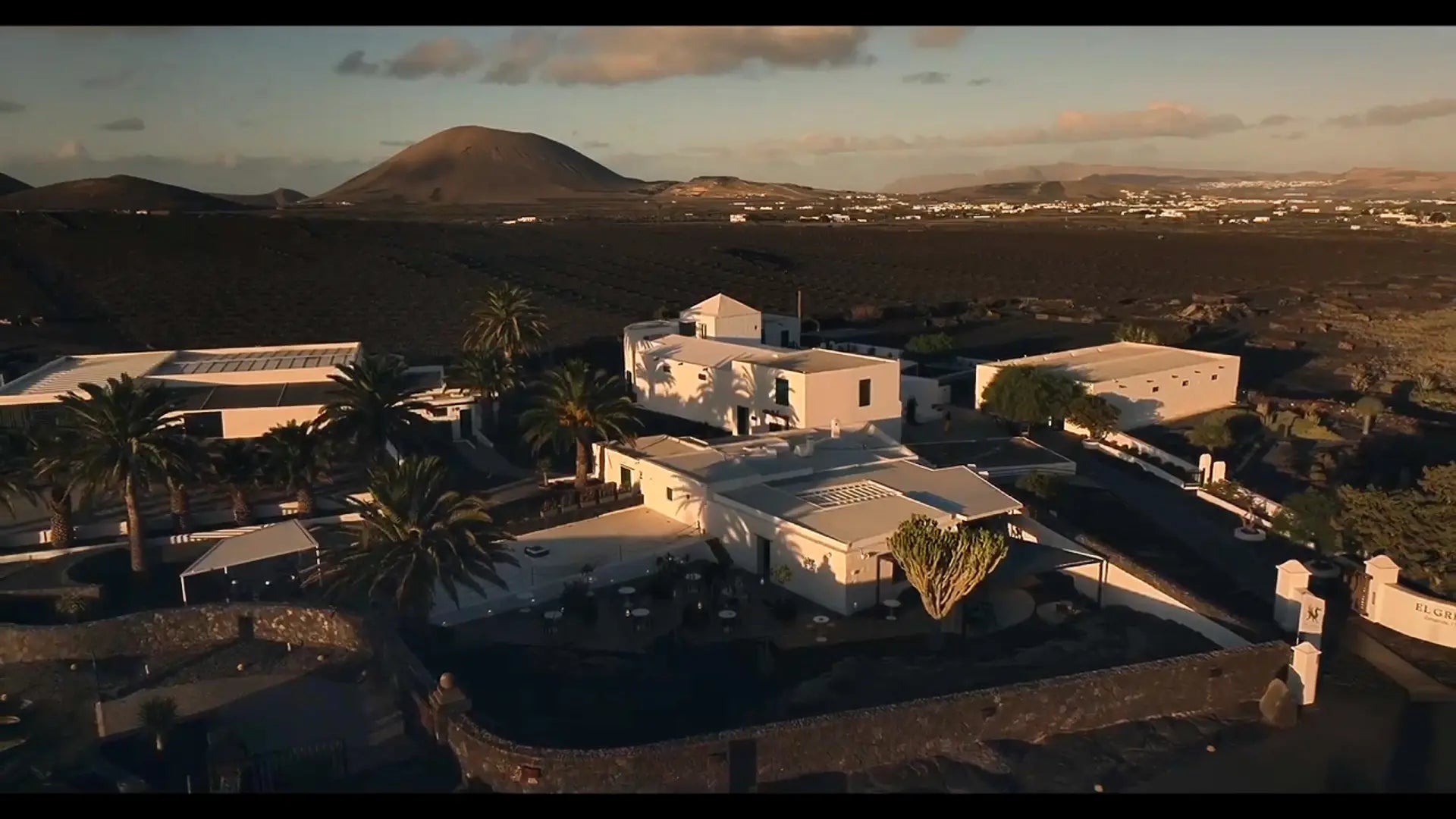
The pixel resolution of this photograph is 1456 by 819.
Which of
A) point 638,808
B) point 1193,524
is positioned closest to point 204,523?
point 1193,524

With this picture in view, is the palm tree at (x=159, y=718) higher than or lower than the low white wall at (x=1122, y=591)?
higher

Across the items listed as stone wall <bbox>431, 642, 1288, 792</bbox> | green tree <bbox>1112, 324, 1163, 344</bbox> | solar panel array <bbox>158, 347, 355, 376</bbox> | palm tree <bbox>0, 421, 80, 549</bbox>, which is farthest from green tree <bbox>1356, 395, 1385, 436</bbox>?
palm tree <bbox>0, 421, 80, 549</bbox>

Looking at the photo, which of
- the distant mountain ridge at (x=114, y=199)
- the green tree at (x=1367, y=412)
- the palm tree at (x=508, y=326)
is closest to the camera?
the green tree at (x=1367, y=412)

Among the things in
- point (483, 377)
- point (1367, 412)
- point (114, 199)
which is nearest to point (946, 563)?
point (483, 377)

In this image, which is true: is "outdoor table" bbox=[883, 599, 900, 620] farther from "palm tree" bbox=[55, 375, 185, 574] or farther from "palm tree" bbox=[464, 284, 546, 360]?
"palm tree" bbox=[464, 284, 546, 360]

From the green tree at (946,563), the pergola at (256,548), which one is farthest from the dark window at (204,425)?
the green tree at (946,563)

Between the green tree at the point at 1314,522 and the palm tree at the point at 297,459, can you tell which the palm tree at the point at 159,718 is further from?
the green tree at the point at 1314,522

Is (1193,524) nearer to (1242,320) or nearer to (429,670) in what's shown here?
(429,670)
